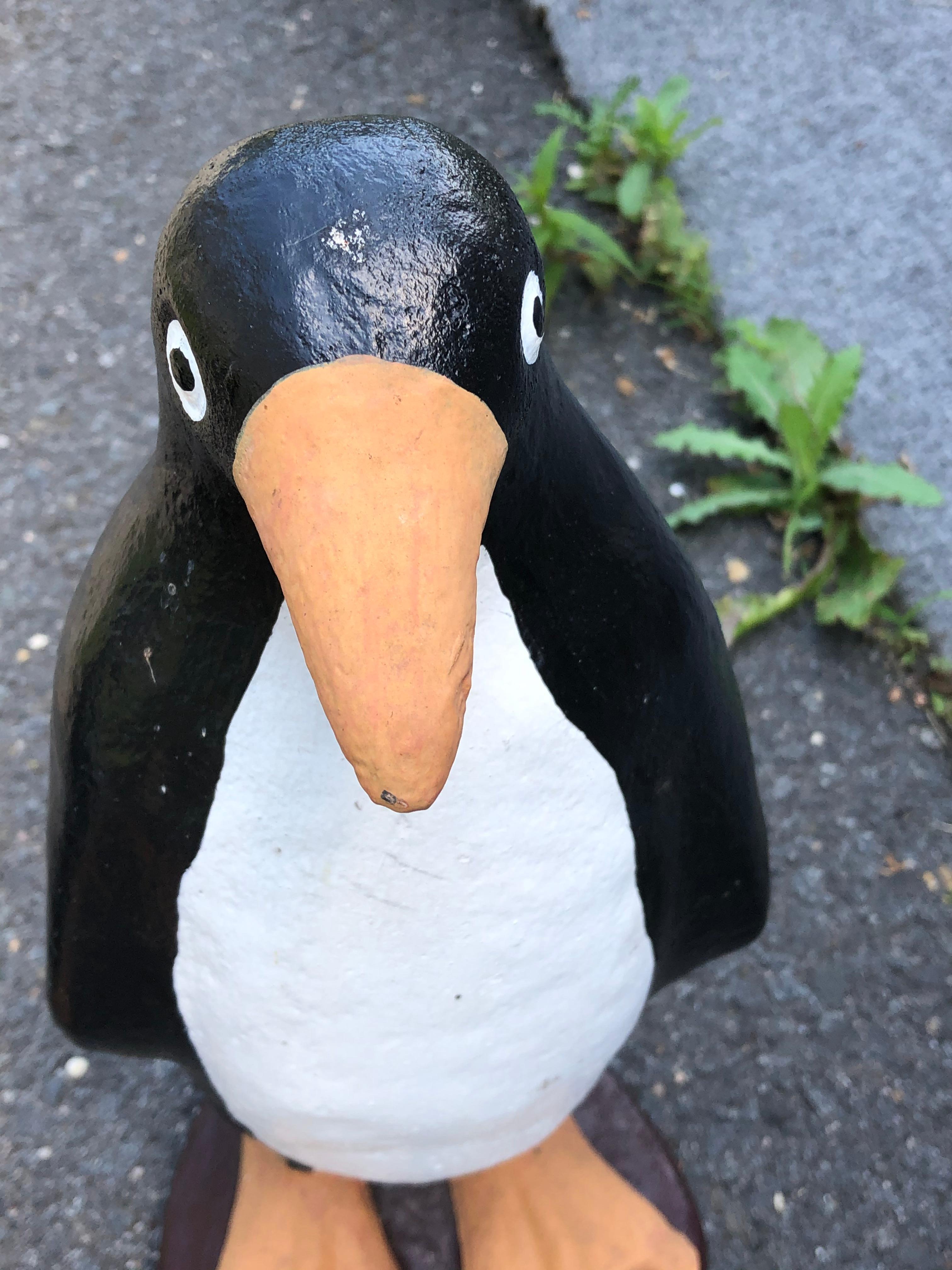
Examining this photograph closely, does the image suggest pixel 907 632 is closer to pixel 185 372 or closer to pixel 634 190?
pixel 634 190

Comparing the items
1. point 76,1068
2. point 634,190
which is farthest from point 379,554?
point 634,190

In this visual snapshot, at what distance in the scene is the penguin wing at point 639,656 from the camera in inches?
24.8

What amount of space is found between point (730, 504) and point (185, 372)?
130cm

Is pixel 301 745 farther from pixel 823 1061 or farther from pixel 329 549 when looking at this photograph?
pixel 823 1061

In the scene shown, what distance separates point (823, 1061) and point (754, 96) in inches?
74.8

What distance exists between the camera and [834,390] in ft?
5.64

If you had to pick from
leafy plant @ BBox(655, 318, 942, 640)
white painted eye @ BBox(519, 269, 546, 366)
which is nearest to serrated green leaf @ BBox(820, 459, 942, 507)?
leafy plant @ BBox(655, 318, 942, 640)

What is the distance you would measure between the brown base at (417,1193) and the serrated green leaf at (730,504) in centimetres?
88

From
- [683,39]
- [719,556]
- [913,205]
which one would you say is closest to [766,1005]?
[719,556]

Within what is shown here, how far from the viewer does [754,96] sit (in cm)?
229

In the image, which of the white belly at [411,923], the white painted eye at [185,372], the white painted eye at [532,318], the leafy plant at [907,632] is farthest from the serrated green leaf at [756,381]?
the white painted eye at [185,372]

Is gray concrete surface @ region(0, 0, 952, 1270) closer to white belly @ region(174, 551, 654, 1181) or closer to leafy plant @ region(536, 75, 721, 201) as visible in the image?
leafy plant @ region(536, 75, 721, 201)

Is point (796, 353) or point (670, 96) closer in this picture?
point (796, 353)

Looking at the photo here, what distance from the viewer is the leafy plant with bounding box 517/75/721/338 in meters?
1.98
